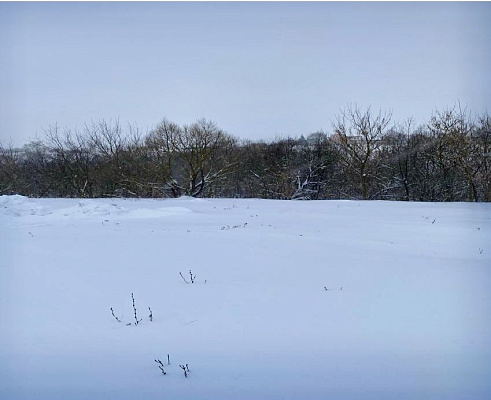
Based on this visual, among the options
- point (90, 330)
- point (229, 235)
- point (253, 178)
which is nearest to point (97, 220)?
point (229, 235)

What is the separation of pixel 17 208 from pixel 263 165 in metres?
18.0

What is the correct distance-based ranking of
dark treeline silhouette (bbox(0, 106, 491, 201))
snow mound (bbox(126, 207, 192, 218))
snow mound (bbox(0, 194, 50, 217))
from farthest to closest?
dark treeline silhouette (bbox(0, 106, 491, 201)) < snow mound (bbox(126, 207, 192, 218)) < snow mound (bbox(0, 194, 50, 217))

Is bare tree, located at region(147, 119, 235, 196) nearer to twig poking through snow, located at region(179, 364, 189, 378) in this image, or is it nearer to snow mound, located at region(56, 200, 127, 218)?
snow mound, located at region(56, 200, 127, 218)

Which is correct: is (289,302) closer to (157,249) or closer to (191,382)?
(191,382)

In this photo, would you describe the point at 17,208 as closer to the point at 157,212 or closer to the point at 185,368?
the point at 157,212

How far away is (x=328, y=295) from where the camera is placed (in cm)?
380

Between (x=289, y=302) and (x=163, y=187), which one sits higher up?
(x=163, y=187)

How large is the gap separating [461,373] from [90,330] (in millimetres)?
2796

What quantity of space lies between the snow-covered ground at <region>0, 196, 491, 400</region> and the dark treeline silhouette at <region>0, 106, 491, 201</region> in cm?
1457

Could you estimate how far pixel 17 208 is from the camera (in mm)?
11484

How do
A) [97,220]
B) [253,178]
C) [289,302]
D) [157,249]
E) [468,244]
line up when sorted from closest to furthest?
[289,302]
[157,249]
[468,244]
[97,220]
[253,178]

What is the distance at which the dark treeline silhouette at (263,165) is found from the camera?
20.0 m

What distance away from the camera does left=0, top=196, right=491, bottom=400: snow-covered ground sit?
8.01 ft

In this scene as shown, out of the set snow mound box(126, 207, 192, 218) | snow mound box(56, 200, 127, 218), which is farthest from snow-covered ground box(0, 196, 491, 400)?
snow mound box(126, 207, 192, 218)
